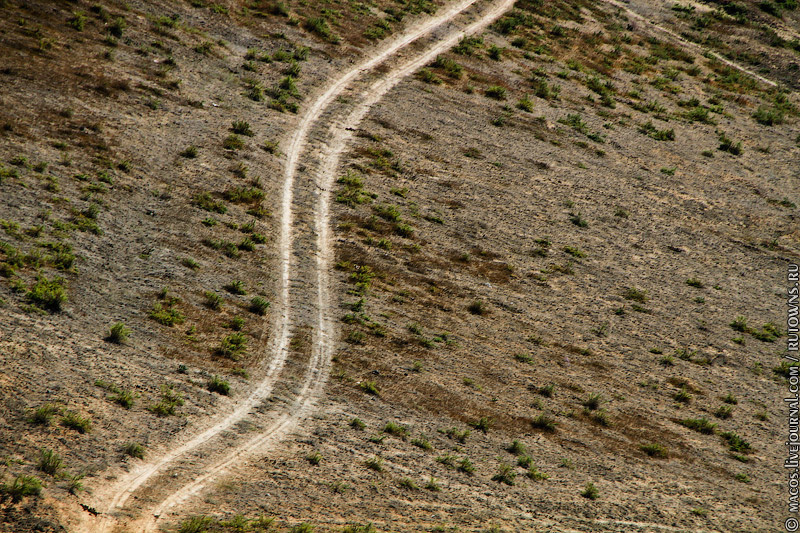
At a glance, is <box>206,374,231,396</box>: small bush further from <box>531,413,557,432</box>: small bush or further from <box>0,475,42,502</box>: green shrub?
<box>531,413,557,432</box>: small bush

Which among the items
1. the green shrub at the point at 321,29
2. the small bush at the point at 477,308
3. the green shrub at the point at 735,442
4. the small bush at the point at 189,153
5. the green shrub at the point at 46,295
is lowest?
the green shrub at the point at 735,442

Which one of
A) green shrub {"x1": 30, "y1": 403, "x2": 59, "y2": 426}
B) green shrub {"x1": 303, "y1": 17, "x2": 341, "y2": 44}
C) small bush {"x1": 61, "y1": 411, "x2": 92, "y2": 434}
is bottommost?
small bush {"x1": 61, "y1": 411, "x2": 92, "y2": 434}

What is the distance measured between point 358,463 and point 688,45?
6748cm

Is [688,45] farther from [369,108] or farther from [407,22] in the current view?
[369,108]

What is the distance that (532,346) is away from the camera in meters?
31.6

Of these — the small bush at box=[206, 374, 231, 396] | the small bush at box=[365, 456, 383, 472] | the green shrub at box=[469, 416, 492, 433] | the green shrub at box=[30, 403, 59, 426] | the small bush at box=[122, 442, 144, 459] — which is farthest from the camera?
the green shrub at box=[469, 416, 492, 433]

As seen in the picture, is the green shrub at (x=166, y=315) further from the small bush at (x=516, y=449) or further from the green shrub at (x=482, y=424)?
the small bush at (x=516, y=449)

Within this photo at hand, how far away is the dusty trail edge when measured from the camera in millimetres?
18156

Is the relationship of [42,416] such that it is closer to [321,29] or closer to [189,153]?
[189,153]

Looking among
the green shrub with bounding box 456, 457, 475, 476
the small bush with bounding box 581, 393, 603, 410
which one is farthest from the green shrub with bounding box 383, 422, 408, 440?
the small bush with bounding box 581, 393, 603, 410

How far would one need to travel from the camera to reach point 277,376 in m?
25.3

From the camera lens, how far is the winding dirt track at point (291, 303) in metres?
18.6

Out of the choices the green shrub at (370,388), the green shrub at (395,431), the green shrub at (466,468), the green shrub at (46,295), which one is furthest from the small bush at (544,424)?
the green shrub at (46,295)

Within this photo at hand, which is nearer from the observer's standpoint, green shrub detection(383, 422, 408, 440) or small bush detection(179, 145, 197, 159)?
green shrub detection(383, 422, 408, 440)
